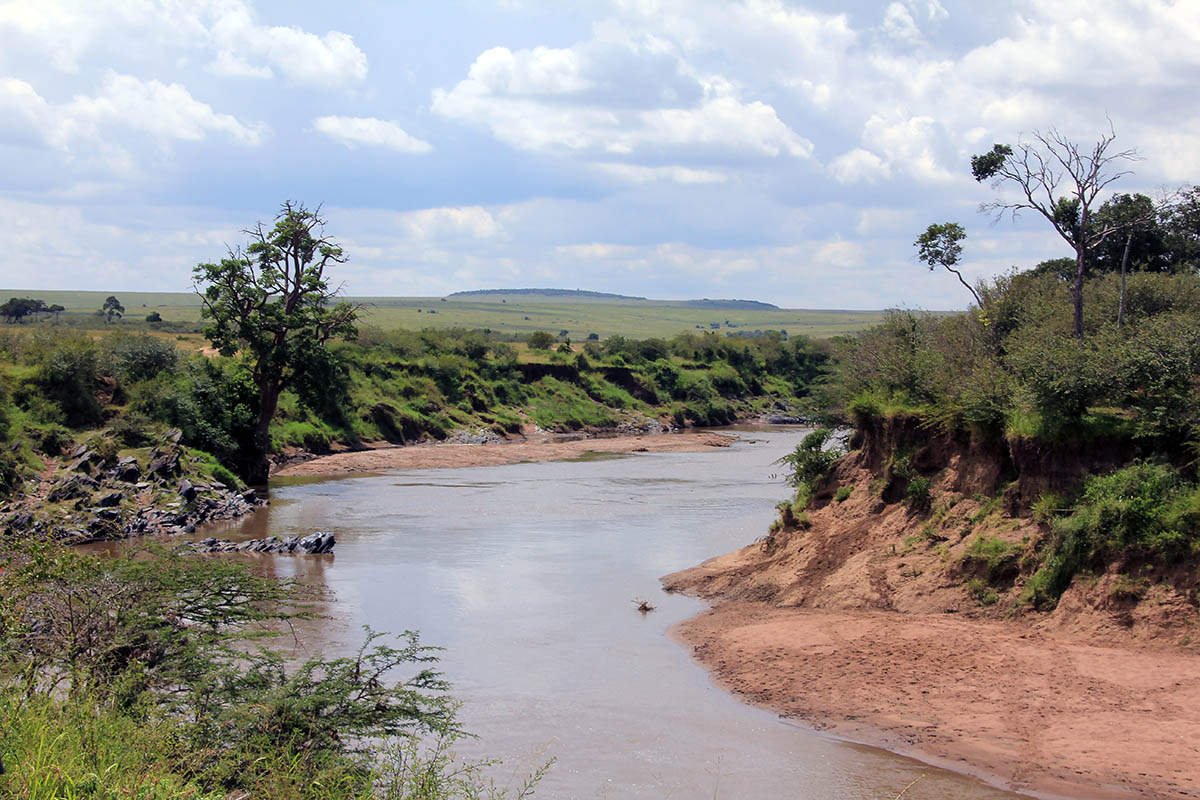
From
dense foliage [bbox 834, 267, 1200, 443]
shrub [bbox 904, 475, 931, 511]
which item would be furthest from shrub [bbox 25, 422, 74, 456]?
shrub [bbox 904, 475, 931, 511]

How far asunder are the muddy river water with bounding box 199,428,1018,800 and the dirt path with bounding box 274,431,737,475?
5951 millimetres

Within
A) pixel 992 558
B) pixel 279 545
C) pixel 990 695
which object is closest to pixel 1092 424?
pixel 992 558

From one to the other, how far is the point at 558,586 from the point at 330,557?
705 cm

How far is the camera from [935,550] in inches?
752

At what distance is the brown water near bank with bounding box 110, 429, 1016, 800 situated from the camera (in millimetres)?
12688

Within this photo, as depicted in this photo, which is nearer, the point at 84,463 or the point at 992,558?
the point at 992,558

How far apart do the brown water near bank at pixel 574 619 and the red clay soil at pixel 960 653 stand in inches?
28.9

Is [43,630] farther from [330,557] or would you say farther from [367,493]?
[367,493]

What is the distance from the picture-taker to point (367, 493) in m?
40.4

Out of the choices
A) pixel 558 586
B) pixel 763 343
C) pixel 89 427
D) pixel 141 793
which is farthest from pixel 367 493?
pixel 763 343

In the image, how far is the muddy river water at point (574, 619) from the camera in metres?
12.7

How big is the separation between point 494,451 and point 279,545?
30.6m

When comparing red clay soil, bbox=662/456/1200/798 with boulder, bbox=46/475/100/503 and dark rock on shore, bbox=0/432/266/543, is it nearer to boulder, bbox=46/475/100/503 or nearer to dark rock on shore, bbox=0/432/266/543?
dark rock on shore, bbox=0/432/266/543

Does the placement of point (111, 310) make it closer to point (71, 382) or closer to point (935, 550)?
point (71, 382)
